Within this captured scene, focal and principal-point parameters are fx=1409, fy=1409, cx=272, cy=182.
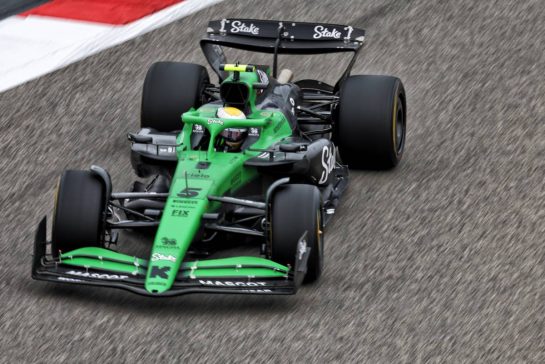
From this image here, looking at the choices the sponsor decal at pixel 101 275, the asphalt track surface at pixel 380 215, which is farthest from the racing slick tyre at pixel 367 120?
the sponsor decal at pixel 101 275

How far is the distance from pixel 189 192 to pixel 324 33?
2996 mm

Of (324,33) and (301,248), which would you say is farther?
(324,33)

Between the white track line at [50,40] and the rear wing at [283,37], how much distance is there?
2837 millimetres

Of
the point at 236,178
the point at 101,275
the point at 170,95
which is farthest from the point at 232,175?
the point at 170,95

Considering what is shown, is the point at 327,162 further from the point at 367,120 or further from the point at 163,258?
the point at 163,258

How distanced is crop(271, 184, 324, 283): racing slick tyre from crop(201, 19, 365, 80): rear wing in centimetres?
291

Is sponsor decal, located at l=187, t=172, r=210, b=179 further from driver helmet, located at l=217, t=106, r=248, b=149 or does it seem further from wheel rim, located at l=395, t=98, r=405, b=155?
wheel rim, located at l=395, t=98, r=405, b=155

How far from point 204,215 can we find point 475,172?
3.22 m

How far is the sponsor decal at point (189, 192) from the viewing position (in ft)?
33.6

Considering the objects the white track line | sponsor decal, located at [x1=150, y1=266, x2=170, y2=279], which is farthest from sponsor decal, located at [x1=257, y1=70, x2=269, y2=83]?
the white track line

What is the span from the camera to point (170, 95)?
12.6 metres

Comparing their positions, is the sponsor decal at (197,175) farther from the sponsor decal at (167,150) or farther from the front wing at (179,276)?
the front wing at (179,276)

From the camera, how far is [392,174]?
12445 millimetres

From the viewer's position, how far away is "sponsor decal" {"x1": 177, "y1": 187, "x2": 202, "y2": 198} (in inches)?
403
